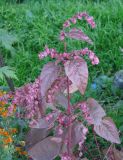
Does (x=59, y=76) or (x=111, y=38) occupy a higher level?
(x=59, y=76)

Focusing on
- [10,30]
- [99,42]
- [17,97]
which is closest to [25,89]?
[17,97]

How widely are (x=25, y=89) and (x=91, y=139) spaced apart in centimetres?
80

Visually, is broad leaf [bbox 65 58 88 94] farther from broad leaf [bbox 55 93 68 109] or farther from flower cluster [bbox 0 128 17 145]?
flower cluster [bbox 0 128 17 145]

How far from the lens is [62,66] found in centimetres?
210

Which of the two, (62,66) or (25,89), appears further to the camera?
(25,89)

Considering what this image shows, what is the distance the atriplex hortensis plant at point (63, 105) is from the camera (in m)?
2.03

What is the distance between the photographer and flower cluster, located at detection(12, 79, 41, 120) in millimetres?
2291

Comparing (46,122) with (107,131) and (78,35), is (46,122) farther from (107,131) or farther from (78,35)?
(78,35)

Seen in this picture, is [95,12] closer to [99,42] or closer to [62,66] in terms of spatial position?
[99,42]

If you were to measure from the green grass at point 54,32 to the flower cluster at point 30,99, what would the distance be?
1087 millimetres

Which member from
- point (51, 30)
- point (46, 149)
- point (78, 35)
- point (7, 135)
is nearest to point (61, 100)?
point (46, 149)

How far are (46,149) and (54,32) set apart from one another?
242 cm

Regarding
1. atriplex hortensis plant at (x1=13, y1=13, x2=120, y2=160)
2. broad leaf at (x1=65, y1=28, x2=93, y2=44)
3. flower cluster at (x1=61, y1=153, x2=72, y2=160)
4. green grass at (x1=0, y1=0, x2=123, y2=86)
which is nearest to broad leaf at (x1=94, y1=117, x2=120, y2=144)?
atriplex hortensis plant at (x1=13, y1=13, x2=120, y2=160)

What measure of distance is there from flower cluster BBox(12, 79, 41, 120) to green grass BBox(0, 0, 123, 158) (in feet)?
3.57
